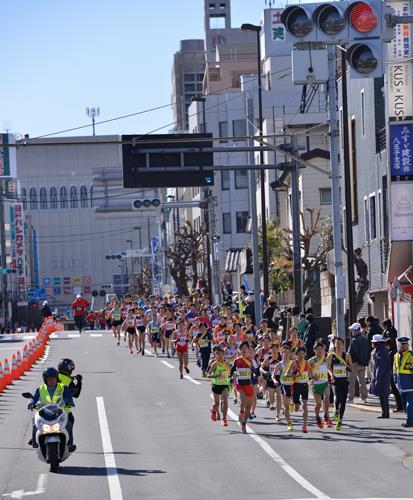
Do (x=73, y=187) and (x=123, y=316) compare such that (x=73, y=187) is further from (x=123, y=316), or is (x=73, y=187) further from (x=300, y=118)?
(x=123, y=316)

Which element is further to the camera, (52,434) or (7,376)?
(7,376)

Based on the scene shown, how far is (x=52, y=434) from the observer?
19.9 metres

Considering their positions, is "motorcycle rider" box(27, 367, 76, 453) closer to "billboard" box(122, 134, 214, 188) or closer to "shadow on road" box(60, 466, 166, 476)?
"shadow on road" box(60, 466, 166, 476)

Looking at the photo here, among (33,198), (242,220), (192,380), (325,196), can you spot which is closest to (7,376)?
(192,380)

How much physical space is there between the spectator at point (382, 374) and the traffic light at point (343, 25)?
11021 mm

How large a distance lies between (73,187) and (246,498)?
161744 millimetres

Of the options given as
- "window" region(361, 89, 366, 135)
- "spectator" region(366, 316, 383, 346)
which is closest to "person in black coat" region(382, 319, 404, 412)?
"spectator" region(366, 316, 383, 346)

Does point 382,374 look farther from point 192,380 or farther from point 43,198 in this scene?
point 43,198

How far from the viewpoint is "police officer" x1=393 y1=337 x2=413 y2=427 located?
A: 2581 cm

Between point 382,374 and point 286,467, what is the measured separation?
786cm

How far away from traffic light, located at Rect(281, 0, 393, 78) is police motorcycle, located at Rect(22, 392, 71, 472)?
22.0 feet

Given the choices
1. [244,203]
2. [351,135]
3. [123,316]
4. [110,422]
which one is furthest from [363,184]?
[244,203]

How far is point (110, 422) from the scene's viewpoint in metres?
28.4

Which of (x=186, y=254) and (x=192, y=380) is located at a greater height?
(x=186, y=254)
